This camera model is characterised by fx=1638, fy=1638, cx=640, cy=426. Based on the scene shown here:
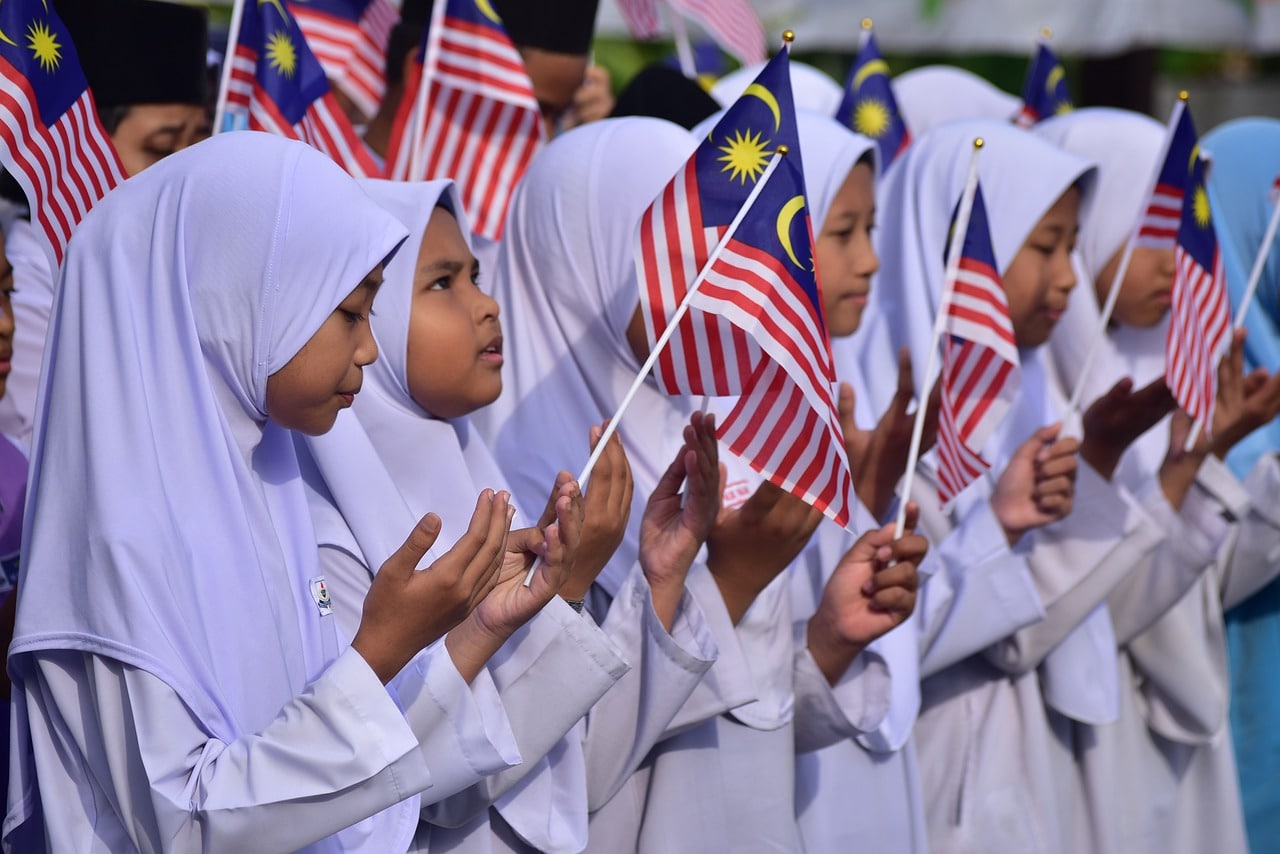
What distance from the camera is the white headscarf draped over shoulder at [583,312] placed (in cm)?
328

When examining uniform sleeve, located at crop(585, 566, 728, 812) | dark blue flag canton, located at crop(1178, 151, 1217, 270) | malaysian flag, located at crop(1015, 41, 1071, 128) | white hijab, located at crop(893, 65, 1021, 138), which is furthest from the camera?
white hijab, located at crop(893, 65, 1021, 138)

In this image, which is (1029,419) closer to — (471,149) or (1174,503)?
(1174,503)

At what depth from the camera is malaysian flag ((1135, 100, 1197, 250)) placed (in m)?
4.23

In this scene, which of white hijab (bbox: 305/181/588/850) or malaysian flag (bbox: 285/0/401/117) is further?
malaysian flag (bbox: 285/0/401/117)

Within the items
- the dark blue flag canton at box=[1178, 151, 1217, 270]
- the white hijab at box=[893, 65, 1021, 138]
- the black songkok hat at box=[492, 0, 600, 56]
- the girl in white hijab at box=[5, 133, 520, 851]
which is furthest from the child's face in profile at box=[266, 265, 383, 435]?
the white hijab at box=[893, 65, 1021, 138]

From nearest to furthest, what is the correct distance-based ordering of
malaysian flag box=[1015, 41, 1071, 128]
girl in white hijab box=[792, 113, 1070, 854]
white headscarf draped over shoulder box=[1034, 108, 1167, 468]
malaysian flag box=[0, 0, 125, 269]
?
malaysian flag box=[0, 0, 125, 269] → girl in white hijab box=[792, 113, 1070, 854] → white headscarf draped over shoulder box=[1034, 108, 1167, 468] → malaysian flag box=[1015, 41, 1071, 128]

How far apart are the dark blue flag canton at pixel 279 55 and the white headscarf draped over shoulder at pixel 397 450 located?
1.24m

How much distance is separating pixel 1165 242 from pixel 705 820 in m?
2.19

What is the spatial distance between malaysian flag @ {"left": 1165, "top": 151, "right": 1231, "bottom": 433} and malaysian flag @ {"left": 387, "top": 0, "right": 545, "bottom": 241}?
6.25 ft

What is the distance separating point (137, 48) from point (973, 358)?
6.90ft

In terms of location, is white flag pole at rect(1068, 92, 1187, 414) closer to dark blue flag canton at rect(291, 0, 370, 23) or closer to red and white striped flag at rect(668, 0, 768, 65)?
red and white striped flag at rect(668, 0, 768, 65)

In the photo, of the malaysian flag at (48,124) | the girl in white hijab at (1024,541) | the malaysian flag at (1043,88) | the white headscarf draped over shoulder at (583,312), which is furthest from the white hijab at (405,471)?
the malaysian flag at (1043,88)

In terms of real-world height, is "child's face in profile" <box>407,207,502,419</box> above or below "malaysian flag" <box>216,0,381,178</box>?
below

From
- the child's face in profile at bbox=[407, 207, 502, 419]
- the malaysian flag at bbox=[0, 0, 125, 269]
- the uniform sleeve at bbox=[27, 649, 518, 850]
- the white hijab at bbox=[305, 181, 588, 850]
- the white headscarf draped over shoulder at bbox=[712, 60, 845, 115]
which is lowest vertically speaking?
the uniform sleeve at bbox=[27, 649, 518, 850]
